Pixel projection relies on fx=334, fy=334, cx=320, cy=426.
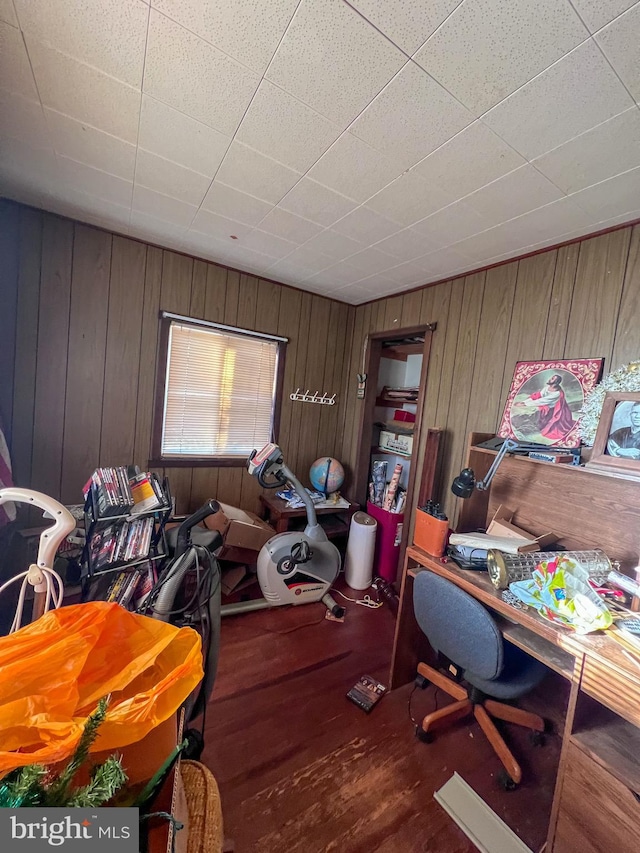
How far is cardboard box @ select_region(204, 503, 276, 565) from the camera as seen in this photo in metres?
2.39

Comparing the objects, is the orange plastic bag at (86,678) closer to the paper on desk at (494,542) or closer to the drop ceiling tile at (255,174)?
the paper on desk at (494,542)

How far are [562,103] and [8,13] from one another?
161 cm

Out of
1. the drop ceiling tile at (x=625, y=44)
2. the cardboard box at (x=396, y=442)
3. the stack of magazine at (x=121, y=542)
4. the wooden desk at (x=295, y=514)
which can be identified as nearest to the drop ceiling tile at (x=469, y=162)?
the drop ceiling tile at (x=625, y=44)

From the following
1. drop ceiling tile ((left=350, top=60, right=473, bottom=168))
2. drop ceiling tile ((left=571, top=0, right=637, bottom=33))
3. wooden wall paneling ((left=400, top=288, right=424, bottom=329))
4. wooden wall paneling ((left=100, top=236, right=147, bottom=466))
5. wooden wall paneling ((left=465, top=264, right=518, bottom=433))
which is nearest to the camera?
drop ceiling tile ((left=571, top=0, right=637, bottom=33))

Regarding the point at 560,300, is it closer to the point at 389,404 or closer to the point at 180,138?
the point at 389,404

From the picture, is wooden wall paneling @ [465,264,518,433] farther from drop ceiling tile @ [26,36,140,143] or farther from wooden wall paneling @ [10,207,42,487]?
wooden wall paneling @ [10,207,42,487]

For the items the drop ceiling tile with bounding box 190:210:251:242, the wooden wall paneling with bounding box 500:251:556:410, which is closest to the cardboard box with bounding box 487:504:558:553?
the wooden wall paneling with bounding box 500:251:556:410

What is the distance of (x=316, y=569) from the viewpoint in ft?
8.04

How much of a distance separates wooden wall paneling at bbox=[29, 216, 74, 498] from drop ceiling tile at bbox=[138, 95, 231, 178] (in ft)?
3.85

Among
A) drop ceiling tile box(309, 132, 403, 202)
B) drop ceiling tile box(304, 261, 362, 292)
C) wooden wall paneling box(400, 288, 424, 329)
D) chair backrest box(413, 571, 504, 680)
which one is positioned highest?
drop ceiling tile box(304, 261, 362, 292)

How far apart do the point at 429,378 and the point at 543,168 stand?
1426 millimetres

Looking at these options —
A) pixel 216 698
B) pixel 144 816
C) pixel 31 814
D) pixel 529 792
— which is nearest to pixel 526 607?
pixel 529 792

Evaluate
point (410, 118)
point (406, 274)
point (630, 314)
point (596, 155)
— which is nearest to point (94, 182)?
point (410, 118)

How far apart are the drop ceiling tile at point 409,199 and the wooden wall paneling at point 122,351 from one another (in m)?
1.71
